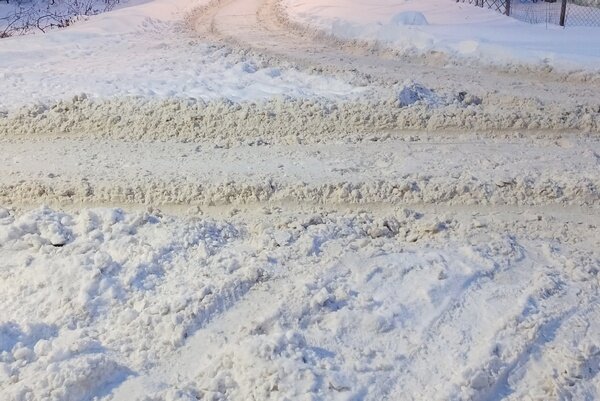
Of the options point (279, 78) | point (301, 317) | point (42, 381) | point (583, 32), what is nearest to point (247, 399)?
point (301, 317)

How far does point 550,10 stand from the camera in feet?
53.0

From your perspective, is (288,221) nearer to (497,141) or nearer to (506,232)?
(506,232)

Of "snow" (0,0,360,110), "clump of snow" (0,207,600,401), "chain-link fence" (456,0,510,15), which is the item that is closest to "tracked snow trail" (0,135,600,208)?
"clump of snow" (0,207,600,401)

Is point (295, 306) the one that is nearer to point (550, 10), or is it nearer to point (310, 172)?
point (310, 172)

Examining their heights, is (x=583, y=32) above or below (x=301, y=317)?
above

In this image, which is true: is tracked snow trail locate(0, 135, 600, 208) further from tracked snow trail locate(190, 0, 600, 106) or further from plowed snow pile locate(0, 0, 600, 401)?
tracked snow trail locate(190, 0, 600, 106)

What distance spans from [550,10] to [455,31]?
20.8 ft

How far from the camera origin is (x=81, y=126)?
6.45 metres

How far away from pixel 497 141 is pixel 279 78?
10.9 ft

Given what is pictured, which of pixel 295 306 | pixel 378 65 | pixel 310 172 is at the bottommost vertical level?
pixel 295 306

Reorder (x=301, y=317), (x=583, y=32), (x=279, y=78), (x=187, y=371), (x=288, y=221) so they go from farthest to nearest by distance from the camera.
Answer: (x=583, y=32) < (x=279, y=78) < (x=288, y=221) < (x=301, y=317) < (x=187, y=371)

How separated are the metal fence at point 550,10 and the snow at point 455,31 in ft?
6.04

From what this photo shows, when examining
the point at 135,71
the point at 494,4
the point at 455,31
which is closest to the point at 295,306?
the point at 135,71

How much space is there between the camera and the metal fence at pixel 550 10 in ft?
46.5
